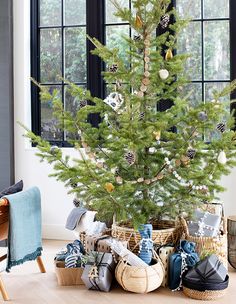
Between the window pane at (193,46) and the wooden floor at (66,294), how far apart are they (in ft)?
6.21

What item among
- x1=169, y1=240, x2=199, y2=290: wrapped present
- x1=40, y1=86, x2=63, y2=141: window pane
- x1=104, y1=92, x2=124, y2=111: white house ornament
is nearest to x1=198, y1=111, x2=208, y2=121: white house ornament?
x1=104, y1=92, x2=124, y2=111: white house ornament

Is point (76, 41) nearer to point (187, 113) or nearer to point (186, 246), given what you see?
point (187, 113)

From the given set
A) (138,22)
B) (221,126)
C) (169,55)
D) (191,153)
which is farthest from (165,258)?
(138,22)

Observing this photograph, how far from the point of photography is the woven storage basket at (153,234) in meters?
4.24

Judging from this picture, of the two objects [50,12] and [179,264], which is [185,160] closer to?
[179,264]

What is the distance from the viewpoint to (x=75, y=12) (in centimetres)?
571

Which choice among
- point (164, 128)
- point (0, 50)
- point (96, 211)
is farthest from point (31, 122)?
point (164, 128)

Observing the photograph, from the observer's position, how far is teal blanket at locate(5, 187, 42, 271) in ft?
13.0

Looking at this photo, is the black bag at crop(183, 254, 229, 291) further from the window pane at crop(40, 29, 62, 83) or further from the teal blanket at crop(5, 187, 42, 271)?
the window pane at crop(40, 29, 62, 83)

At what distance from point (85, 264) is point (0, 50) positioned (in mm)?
2419

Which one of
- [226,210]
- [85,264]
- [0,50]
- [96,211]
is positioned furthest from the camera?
[0,50]

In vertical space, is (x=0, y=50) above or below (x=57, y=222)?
above

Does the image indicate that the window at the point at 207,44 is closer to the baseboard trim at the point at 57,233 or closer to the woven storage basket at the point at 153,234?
the woven storage basket at the point at 153,234

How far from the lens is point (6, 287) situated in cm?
420
